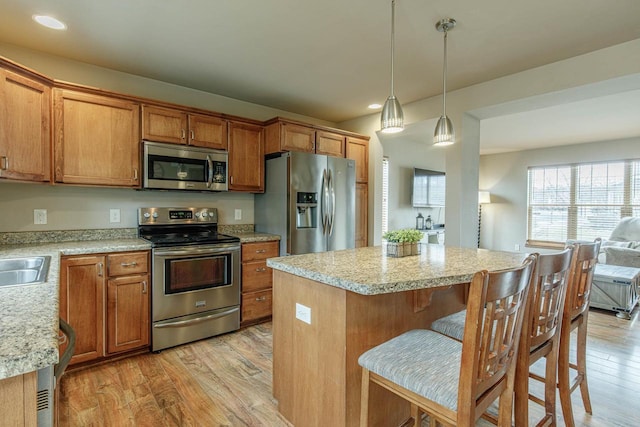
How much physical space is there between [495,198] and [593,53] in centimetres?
535

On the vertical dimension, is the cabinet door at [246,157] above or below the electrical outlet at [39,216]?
above

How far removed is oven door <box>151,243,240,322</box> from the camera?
2.75 m

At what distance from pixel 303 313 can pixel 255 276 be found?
1763 mm

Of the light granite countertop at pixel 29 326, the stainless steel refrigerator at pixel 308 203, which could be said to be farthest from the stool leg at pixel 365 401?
the stainless steel refrigerator at pixel 308 203

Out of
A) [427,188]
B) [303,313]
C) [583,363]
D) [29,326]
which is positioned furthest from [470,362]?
[427,188]

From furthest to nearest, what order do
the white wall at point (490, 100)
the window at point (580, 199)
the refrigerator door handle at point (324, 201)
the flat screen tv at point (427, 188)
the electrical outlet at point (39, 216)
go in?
the flat screen tv at point (427, 188)
the window at point (580, 199)
the refrigerator door handle at point (324, 201)
the electrical outlet at point (39, 216)
the white wall at point (490, 100)

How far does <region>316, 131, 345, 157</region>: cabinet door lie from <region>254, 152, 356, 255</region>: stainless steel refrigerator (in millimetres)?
201

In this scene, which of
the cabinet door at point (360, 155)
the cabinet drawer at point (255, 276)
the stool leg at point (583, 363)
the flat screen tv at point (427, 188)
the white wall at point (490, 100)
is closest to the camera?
the stool leg at point (583, 363)

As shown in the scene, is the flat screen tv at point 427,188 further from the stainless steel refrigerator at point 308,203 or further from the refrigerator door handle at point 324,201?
the refrigerator door handle at point 324,201

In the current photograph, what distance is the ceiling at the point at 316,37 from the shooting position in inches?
80.4

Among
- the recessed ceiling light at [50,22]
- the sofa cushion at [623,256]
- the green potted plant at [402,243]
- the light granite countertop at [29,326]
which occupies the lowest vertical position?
the sofa cushion at [623,256]

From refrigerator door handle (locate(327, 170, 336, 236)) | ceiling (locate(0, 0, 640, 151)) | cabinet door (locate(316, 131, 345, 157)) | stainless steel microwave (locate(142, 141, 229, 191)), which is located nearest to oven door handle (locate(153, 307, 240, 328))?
stainless steel microwave (locate(142, 141, 229, 191))

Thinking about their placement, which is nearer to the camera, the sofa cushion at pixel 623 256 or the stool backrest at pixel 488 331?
the stool backrest at pixel 488 331

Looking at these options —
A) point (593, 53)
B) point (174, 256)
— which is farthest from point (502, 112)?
point (174, 256)
